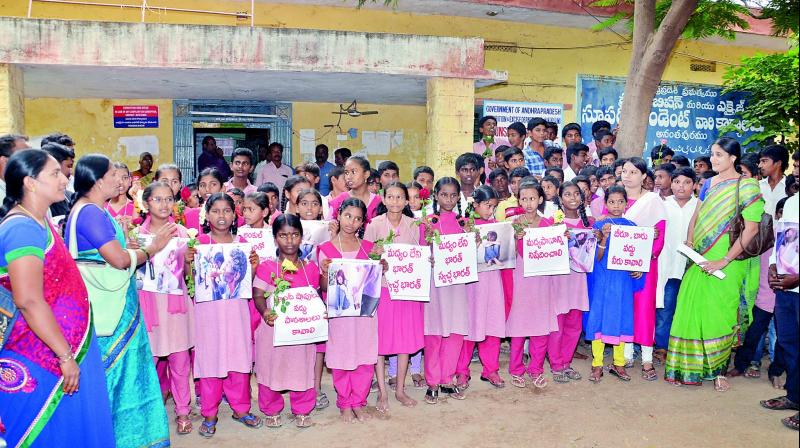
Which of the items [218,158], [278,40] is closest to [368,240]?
[278,40]

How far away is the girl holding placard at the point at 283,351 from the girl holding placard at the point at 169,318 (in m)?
0.47

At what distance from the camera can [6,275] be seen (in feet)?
8.92

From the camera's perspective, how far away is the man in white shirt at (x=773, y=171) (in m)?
5.66

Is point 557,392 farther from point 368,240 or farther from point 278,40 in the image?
point 278,40

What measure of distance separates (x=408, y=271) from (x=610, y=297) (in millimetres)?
1921

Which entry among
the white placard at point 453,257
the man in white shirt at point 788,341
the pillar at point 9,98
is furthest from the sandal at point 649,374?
the pillar at point 9,98

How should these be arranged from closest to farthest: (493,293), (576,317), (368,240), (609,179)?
(368,240) < (493,293) < (576,317) < (609,179)

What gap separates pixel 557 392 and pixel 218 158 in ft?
22.1

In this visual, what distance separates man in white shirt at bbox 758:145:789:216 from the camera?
18.6 feet

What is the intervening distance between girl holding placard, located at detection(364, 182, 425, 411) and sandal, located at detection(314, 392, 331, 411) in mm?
457

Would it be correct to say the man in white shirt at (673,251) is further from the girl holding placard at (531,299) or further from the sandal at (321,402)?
the sandal at (321,402)

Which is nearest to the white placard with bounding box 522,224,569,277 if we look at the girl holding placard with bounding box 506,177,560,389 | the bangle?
the girl holding placard with bounding box 506,177,560,389

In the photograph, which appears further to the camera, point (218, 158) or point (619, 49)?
point (619, 49)

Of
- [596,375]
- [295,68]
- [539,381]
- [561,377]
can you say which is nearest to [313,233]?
[539,381]
